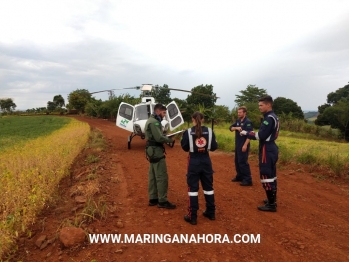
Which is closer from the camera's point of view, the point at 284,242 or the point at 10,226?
the point at 284,242

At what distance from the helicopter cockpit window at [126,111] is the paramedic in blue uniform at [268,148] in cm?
761

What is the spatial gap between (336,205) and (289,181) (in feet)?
Result: 5.54

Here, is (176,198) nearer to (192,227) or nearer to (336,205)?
(192,227)

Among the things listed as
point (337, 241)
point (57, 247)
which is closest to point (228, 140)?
point (337, 241)

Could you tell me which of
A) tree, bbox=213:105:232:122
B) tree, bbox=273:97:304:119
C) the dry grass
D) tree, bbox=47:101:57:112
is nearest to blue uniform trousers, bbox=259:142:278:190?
the dry grass

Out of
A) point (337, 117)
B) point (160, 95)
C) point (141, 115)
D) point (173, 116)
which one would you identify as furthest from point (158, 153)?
point (337, 117)

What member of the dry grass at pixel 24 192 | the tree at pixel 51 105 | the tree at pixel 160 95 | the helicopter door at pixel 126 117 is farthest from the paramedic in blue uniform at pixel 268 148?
the tree at pixel 51 105

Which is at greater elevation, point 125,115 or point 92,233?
point 125,115

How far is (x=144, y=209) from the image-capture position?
5.04 metres

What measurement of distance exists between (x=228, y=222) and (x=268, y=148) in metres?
1.47

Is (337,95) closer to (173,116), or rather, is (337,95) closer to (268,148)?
(173,116)

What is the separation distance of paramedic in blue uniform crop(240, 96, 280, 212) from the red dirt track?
343mm

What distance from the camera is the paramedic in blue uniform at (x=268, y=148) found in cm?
479

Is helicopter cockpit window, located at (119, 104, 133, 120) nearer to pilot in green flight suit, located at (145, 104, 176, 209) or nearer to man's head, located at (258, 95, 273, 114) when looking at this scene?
pilot in green flight suit, located at (145, 104, 176, 209)
